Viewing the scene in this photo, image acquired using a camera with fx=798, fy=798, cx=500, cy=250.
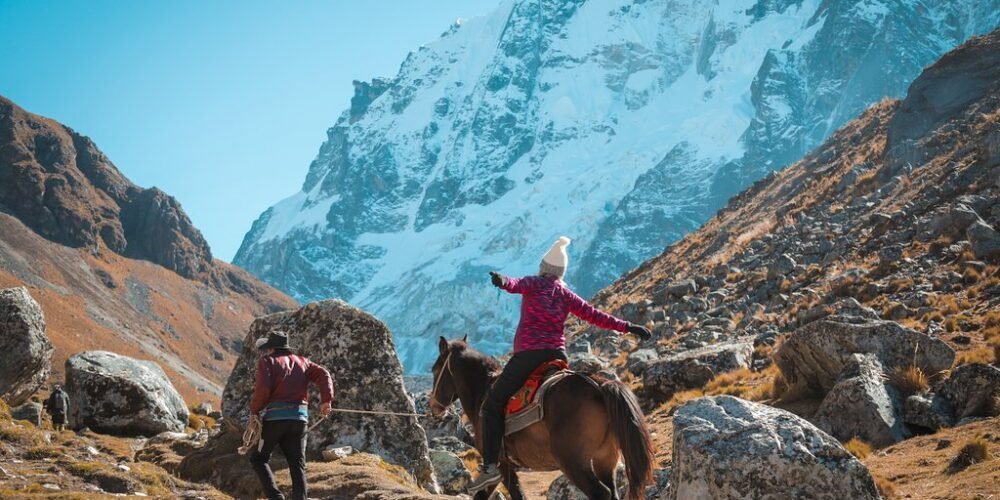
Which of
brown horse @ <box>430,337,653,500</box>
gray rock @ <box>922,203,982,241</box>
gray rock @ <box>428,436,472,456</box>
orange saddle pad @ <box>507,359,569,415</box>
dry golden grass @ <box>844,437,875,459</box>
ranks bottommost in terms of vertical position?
gray rock @ <box>428,436,472,456</box>

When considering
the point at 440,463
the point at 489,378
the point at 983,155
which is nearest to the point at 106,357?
the point at 440,463

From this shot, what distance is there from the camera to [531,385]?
28.3ft

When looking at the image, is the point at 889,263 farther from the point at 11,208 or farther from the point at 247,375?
the point at 11,208

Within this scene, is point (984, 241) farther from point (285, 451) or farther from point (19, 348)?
point (19, 348)

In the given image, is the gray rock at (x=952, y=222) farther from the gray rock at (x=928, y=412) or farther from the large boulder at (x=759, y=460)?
the large boulder at (x=759, y=460)

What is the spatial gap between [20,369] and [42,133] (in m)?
163

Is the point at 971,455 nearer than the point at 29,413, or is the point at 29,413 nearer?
the point at 971,455

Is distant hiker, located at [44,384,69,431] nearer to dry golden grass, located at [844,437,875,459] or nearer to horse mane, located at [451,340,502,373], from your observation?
horse mane, located at [451,340,502,373]

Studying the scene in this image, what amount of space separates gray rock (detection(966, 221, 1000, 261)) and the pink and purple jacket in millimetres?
17610

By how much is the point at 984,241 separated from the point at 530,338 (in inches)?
741

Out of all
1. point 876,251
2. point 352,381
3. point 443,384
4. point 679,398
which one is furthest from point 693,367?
point 443,384

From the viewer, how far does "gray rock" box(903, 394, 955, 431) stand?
1188 cm

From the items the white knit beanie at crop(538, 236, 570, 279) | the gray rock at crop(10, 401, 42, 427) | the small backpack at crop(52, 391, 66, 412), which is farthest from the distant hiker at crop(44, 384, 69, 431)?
the white knit beanie at crop(538, 236, 570, 279)

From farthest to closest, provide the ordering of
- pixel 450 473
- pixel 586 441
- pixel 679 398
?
1. pixel 679 398
2. pixel 450 473
3. pixel 586 441
